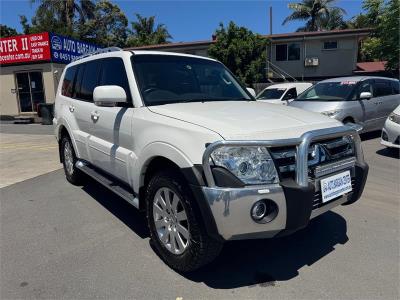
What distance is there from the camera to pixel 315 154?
2.97 meters

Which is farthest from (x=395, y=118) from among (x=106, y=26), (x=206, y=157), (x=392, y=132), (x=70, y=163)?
(x=106, y=26)

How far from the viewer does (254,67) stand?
22859 mm

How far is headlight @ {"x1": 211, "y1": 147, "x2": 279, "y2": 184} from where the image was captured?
2.65m

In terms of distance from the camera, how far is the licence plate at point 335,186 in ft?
9.78

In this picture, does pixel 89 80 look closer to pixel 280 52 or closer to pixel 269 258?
pixel 269 258

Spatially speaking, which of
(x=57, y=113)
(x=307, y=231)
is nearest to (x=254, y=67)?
(x=57, y=113)

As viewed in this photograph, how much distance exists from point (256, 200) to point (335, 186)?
0.89m

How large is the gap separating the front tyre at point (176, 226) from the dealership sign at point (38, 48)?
52.4 feet

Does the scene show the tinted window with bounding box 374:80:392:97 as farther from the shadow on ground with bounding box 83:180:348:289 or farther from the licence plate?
the licence plate

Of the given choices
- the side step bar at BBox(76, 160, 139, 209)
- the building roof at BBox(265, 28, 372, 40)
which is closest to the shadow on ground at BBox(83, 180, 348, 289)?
the side step bar at BBox(76, 160, 139, 209)

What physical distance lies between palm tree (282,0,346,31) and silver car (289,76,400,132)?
100 feet

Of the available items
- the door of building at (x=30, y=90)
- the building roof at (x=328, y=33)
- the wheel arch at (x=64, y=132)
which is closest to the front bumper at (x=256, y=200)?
the wheel arch at (x=64, y=132)

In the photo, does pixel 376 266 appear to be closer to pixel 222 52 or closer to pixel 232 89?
pixel 232 89

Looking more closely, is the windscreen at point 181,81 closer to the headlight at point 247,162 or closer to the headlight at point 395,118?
the headlight at point 247,162
